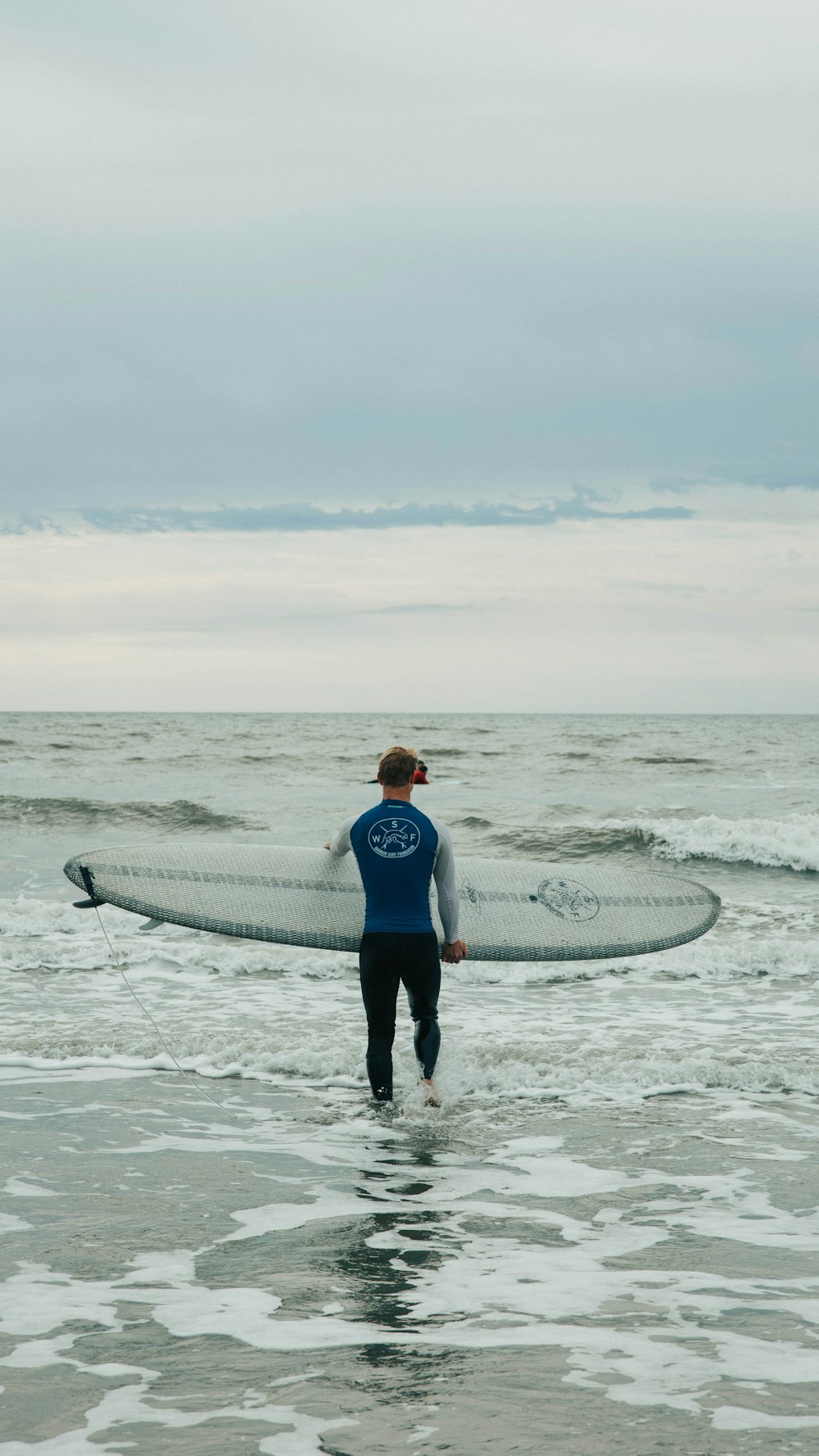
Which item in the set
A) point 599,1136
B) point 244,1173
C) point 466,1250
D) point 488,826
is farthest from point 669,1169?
point 488,826

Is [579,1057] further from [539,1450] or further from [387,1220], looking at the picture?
[539,1450]

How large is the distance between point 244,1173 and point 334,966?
4956 millimetres

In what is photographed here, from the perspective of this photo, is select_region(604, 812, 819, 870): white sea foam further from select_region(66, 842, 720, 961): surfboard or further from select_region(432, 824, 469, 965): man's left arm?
select_region(432, 824, 469, 965): man's left arm

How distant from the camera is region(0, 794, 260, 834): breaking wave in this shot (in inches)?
764

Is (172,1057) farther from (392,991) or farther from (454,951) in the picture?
(454,951)

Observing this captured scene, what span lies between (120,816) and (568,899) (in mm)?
14009

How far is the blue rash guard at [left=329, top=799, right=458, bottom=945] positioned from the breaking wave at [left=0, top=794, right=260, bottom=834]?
44.9 feet

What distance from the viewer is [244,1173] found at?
4.88 m

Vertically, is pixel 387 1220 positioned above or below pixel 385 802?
below

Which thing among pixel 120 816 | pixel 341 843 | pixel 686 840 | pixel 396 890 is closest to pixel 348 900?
pixel 341 843

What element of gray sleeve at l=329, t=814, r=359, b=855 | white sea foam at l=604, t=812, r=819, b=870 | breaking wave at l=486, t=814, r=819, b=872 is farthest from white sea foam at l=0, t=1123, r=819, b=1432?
breaking wave at l=486, t=814, r=819, b=872

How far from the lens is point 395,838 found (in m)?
5.71

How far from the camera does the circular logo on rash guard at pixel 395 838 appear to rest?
5707 mm

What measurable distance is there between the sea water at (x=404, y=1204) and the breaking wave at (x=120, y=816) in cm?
784
